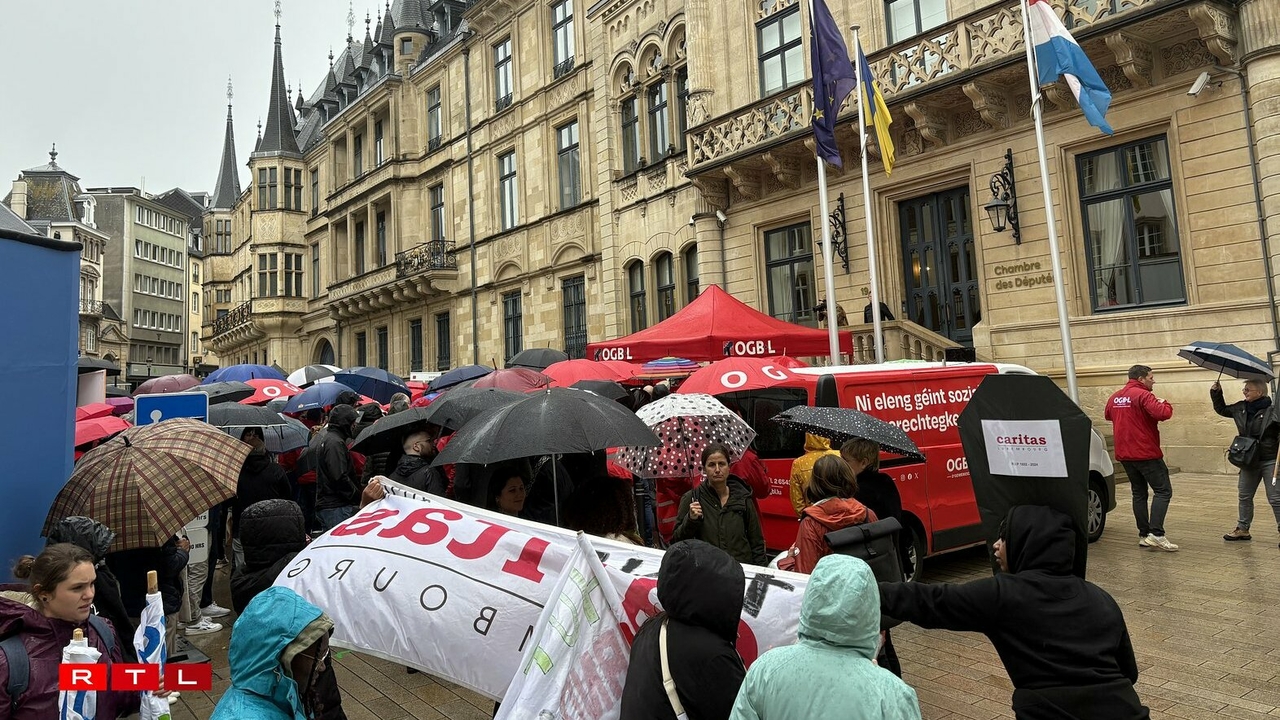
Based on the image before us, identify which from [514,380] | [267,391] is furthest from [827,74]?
[267,391]

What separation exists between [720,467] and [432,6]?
33236 millimetres

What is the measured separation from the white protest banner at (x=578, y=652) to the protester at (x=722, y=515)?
1.72 m

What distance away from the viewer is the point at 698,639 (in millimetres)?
2412

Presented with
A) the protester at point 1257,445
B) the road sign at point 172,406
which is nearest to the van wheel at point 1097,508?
the protester at point 1257,445

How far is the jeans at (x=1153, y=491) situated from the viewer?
26.5ft

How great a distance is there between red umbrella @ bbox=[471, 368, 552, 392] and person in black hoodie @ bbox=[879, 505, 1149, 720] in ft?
22.8

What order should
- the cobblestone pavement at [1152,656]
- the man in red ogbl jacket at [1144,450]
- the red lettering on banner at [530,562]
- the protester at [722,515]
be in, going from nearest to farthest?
the red lettering on banner at [530,562]
the cobblestone pavement at [1152,656]
the protester at [722,515]
the man in red ogbl jacket at [1144,450]

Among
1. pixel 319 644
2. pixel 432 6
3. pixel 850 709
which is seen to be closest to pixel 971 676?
pixel 850 709

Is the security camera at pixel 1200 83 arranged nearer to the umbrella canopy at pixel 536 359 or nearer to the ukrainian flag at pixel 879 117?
the ukrainian flag at pixel 879 117

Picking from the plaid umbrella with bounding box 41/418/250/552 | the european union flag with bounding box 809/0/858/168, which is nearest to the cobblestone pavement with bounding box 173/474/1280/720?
the plaid umbrella with bounding box 41/418/250/552

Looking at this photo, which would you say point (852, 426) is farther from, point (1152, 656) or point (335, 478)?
point (335, 478)

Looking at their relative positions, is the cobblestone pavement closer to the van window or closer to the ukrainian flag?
the van window

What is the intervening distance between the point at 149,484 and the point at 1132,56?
45.7 feet

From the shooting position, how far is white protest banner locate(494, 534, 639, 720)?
297cm
